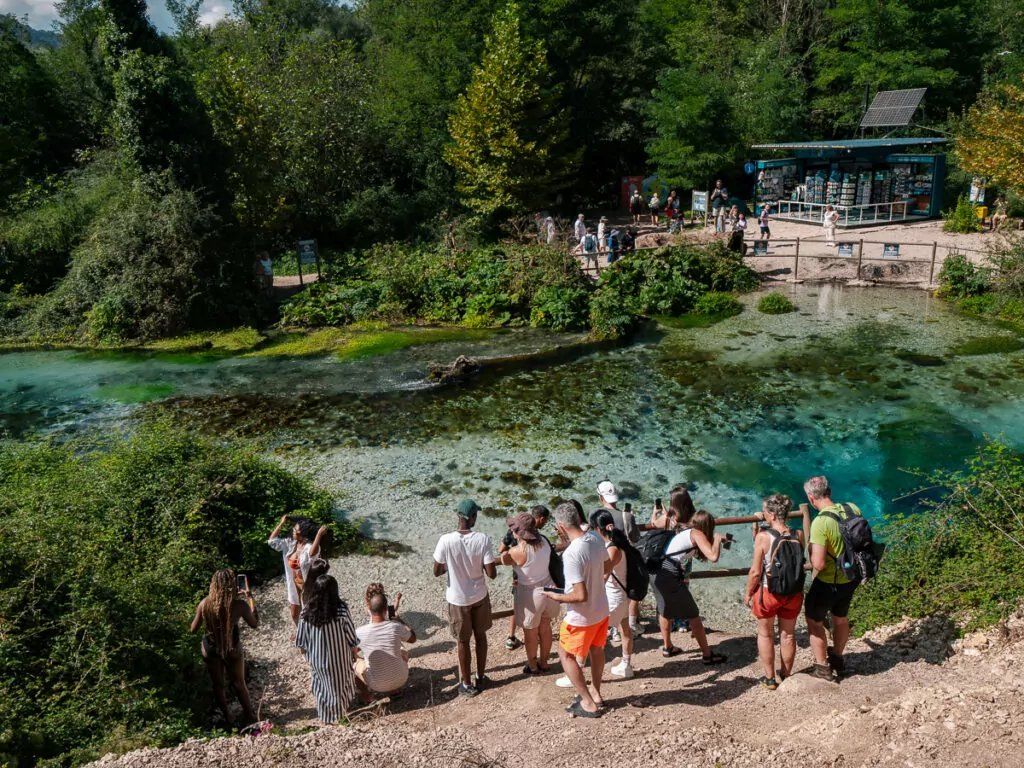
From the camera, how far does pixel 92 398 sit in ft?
58.4

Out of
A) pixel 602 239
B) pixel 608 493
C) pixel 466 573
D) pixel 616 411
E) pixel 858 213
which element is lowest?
pixel 616 411

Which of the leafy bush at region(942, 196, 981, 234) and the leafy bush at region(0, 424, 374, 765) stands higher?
the leafy bush at region(942, 196, 981, 234)

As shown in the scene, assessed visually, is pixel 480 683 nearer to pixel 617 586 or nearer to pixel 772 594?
pixel 617 586

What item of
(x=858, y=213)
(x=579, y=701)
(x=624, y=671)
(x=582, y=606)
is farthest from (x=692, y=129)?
(x=579, y=701)

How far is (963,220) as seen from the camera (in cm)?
2914

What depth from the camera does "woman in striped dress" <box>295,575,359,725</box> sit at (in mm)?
6316

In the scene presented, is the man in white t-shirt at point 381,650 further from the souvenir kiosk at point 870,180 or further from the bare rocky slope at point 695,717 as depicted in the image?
the souvenir kiosk at point 870,180

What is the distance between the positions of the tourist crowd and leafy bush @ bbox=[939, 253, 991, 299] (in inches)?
756

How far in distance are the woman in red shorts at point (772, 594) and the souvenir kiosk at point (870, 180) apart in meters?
27.8

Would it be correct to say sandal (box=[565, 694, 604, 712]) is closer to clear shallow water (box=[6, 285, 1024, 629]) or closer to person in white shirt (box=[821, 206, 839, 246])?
clear shallow water (box=[6, 285, 1024, 629])

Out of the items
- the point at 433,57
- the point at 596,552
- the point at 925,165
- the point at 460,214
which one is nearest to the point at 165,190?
the point at 460,214

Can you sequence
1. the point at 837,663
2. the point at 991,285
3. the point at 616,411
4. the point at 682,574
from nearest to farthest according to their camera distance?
the point at 837,663
the point at 682,574
the point at 616,411
the point at 991,285

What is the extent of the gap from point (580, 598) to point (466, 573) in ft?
3.78

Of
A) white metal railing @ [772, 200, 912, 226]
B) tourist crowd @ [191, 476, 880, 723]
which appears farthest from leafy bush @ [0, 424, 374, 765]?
white metal railing @ [772, 200, 912, 226]
